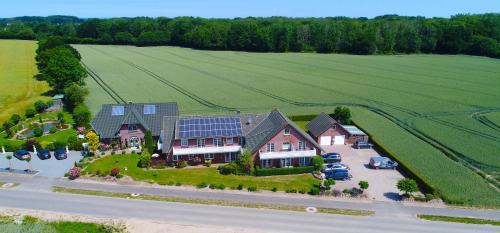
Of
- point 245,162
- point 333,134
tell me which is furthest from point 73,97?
point 333,134

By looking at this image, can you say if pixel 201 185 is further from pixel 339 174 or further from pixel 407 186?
pixel 407 186

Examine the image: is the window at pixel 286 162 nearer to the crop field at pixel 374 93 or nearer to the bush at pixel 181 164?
the bush at pixel 181 164

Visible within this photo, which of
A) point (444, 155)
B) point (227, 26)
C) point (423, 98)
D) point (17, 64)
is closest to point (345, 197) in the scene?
point (444, 155)

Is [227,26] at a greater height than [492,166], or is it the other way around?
[227,26]

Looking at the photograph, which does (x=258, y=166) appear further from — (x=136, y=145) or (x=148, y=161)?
(x=136, y=145)

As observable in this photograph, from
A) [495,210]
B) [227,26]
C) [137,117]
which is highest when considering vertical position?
[227,26]

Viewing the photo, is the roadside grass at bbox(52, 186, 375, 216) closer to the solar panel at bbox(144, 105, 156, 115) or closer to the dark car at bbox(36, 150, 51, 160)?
the dark car at bbox(36, 150, 51, 160)
